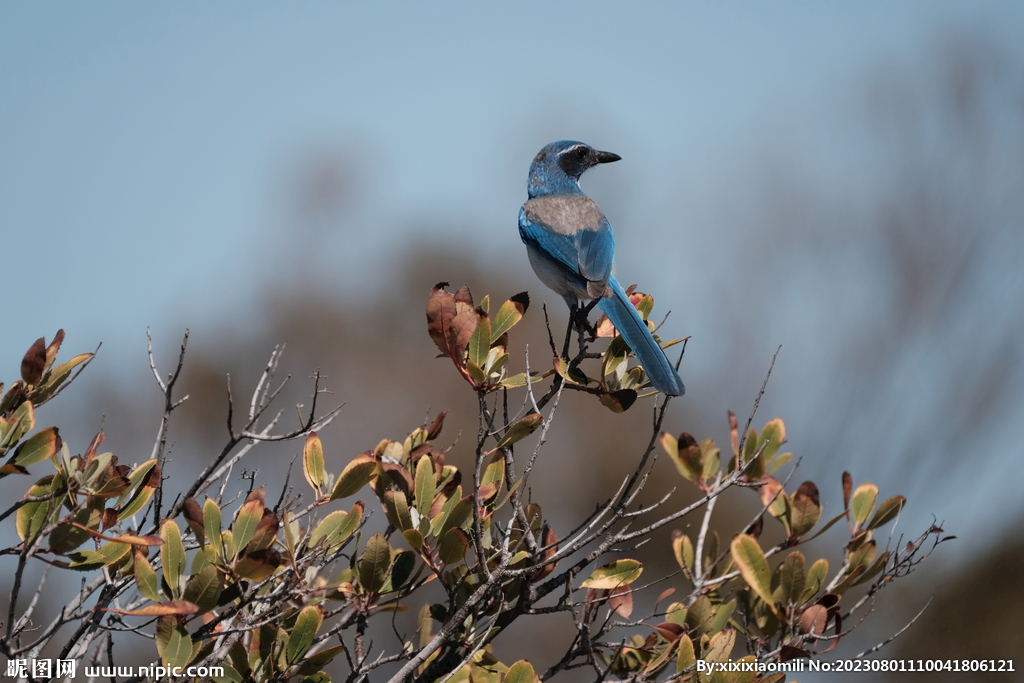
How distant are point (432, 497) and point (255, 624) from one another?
678 mm

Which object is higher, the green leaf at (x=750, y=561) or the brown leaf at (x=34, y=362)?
the brown leaf at (x=34, y=362)

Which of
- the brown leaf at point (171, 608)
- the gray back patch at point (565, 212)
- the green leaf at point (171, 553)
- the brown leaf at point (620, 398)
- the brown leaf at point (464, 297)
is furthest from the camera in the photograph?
the gray back patch at point (565, 212)

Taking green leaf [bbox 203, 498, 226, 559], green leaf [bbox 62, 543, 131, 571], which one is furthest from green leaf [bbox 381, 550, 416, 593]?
green leaf [bbox 62, 543, 131, 571]

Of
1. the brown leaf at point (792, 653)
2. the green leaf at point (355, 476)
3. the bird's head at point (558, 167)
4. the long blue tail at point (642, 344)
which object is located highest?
the bird's head at point (558, 167)

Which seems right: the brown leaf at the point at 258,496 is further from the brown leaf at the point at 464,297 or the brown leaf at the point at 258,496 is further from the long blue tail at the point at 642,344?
the long blue tail at the point at 642,344

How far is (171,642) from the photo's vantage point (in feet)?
7.18

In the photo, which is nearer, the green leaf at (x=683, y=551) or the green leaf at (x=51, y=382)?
the green leaf at (x=51, y=382)

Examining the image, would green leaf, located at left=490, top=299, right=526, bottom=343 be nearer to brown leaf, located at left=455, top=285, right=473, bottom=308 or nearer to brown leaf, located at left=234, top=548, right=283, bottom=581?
brown leaf, located at left=455, top=285, right=473, bottom=308

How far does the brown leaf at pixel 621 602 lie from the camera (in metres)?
3.01

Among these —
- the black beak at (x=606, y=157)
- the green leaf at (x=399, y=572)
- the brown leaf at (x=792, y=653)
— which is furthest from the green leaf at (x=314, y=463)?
the black beak at (x=606, y=157)

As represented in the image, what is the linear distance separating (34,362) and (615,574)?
220cm

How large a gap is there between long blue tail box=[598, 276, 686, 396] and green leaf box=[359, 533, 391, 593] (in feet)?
4.07

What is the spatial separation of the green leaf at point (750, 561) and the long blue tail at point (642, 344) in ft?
2.06

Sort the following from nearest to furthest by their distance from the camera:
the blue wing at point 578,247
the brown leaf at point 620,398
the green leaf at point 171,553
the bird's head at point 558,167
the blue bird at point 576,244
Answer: the green leaf at point 171,553 → the brown leaf at point 620,398 → the blue bird at point 576,244 → the blue wing at point 578,247 → the bird's head at point 558,167
